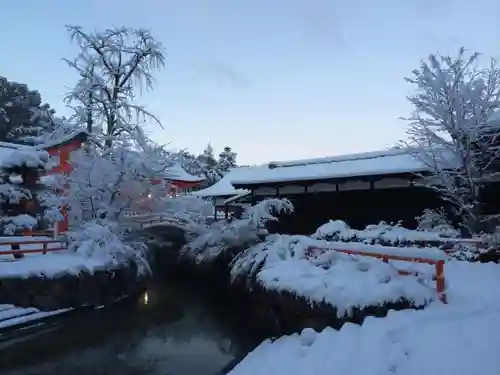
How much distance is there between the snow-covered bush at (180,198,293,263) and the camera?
13.4 m

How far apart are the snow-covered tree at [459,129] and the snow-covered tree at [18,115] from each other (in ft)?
86.9

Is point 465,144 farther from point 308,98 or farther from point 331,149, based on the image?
point 331,149

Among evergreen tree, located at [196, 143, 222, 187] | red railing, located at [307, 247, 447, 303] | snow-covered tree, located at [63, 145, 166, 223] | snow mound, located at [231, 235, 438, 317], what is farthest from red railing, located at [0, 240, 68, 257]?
evergreen tree, located at [196, 143, 222, 187]

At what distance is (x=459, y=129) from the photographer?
11938mm

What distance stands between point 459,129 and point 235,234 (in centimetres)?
753

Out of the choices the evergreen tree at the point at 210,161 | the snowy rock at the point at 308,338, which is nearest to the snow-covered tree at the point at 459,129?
the snowy rock at the point at 308,338

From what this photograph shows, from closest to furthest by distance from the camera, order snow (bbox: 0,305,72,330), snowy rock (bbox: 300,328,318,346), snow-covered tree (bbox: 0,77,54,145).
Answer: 1. snowy rock (bbox: 300,328,318,346)
2. snow (bbox: 0,305,72,330)
3. snow-covered tree (bbox: 0,77,54,145)

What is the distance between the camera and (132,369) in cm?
755

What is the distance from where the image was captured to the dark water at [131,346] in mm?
7594

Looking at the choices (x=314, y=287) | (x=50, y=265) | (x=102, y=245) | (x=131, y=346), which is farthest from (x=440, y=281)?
(x=102, y=245)

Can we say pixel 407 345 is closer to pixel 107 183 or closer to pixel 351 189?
pixel 351 189

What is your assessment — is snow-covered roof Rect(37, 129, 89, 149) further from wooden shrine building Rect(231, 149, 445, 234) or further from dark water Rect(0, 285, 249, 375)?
dark water Rect(0, 285, 249, 375)

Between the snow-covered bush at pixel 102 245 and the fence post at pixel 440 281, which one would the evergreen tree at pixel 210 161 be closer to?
the snow-covered bush at pixel 102 245

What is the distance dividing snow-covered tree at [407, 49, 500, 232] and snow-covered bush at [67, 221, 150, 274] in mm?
9701
